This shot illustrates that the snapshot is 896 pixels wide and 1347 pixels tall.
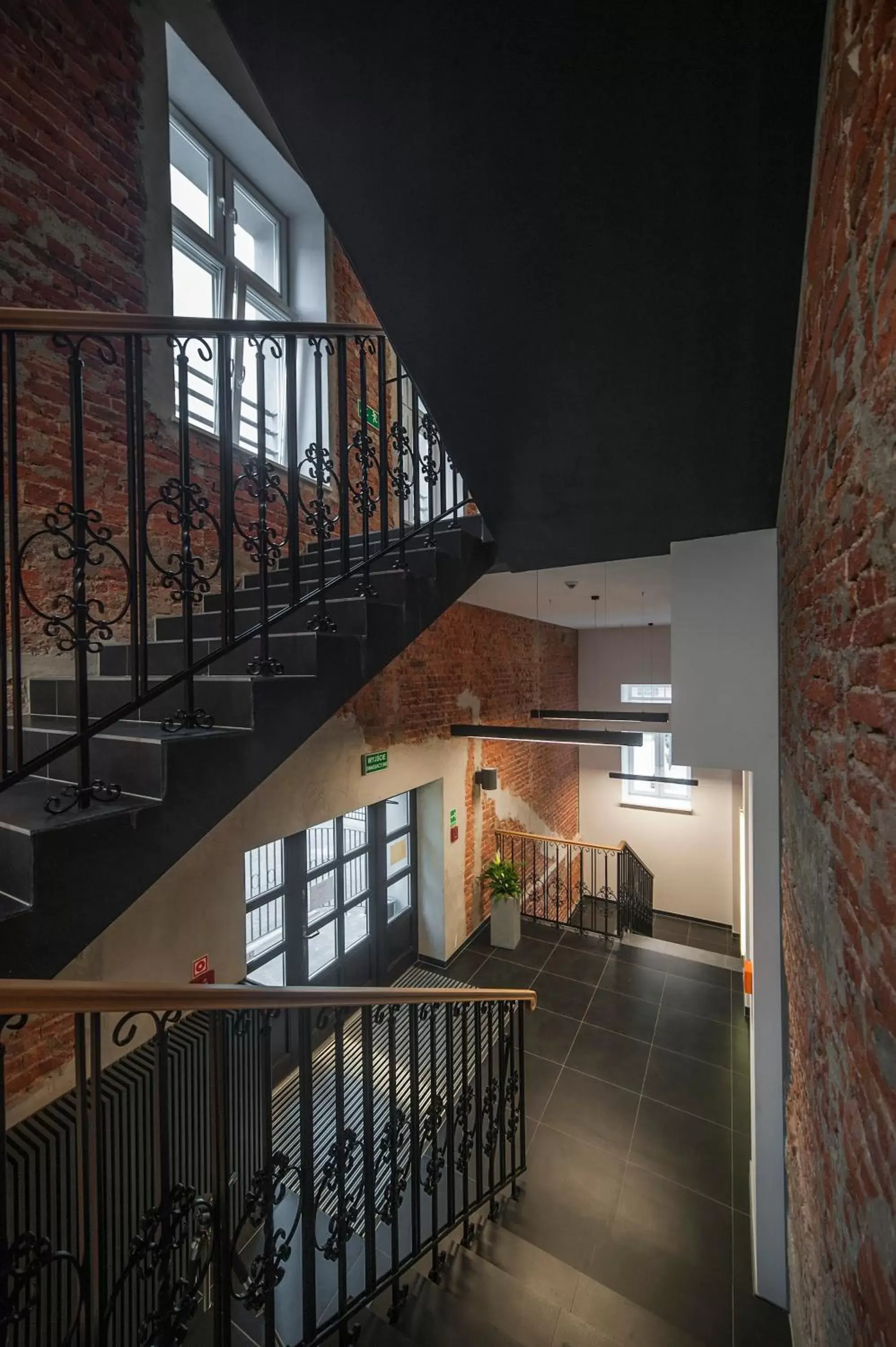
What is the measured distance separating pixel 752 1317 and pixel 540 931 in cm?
347

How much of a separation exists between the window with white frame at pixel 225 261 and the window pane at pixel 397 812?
311 cm

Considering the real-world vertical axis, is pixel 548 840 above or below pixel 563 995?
above

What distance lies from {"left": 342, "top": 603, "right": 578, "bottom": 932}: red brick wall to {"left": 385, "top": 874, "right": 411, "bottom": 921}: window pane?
25.5 inches

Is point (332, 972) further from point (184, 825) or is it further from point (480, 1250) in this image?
point (184, 825)

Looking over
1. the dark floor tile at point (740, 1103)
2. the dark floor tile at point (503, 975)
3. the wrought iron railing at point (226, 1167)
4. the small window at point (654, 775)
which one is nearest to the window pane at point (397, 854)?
the dark floor tile at point (503, 975)

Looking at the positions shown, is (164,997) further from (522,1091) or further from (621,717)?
(621,717)

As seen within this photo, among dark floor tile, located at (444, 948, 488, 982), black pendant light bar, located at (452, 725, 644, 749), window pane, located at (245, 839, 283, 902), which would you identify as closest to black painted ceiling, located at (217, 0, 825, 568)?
black pendant light bar, located at (452, 725, 644, 749)

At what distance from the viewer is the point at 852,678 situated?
2.99 ft

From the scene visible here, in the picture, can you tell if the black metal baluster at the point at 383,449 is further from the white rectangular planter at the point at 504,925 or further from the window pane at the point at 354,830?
the white rectangular planter at the point at 504,925

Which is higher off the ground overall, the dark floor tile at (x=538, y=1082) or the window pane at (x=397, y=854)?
the window pane at (x=397, y=854)

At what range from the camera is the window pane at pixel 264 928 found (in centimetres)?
352

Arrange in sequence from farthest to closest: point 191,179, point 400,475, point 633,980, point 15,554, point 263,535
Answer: point 633,980 < point 191,179 < point 400,475 < point 263,535 < point 15,554

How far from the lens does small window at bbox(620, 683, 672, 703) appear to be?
852 centimetres

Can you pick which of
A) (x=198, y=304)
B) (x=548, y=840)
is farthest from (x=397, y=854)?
(x=198, y=304)
